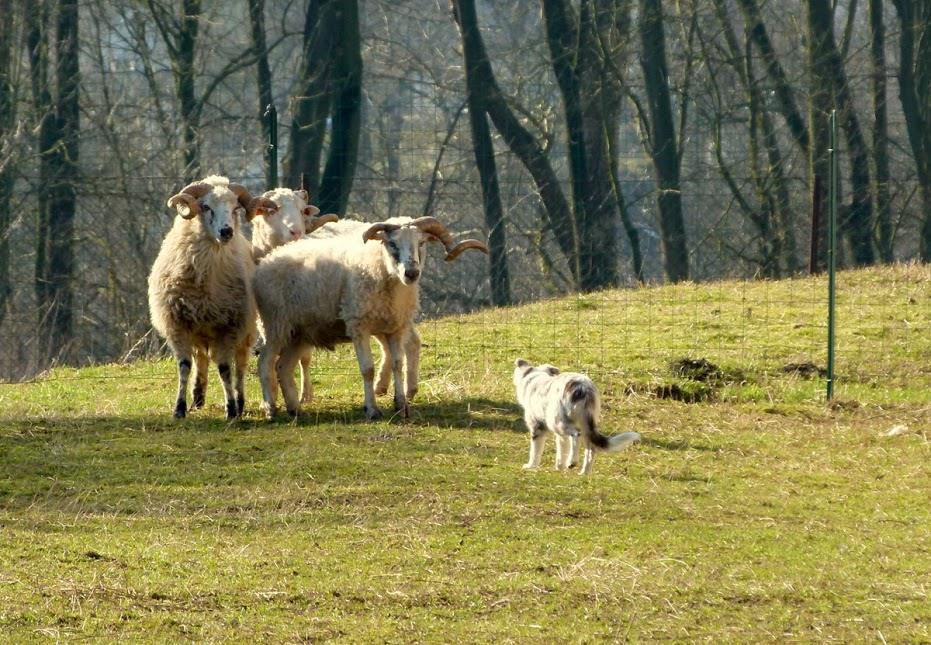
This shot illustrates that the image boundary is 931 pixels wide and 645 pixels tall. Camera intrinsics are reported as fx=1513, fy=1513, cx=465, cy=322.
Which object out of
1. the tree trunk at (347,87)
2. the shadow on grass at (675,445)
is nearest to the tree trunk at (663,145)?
the tree trunk at (347,87)

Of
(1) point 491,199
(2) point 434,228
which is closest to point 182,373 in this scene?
(2) point 434,228

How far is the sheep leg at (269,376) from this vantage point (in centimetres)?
1198

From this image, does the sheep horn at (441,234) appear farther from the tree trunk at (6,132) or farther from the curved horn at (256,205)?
the tree trunk at (6,132)

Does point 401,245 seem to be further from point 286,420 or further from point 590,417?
point 590,417

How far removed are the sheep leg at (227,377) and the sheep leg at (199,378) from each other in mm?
549

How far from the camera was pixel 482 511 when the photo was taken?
8.33 metres

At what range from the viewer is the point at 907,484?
9.59 m

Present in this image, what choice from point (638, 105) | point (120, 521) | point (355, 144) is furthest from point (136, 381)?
point (638, 105)

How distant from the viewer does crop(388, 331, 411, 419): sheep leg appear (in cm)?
1167

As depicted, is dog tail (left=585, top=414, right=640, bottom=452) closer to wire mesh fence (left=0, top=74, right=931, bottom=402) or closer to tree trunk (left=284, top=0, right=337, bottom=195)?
wire mesh fence (left=0, top=74, right=931, bottom=402)

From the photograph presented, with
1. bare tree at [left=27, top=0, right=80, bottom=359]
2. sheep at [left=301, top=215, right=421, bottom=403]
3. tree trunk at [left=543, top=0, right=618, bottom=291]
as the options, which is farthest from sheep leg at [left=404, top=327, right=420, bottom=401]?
tree trunk at [left=543, top=0, right=618, bottom=291]

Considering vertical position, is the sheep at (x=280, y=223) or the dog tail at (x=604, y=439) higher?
the sheep at (x=280, y=223)

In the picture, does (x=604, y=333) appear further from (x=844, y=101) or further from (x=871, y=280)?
(x=844, y=101)

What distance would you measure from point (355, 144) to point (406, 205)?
89.5 inches
